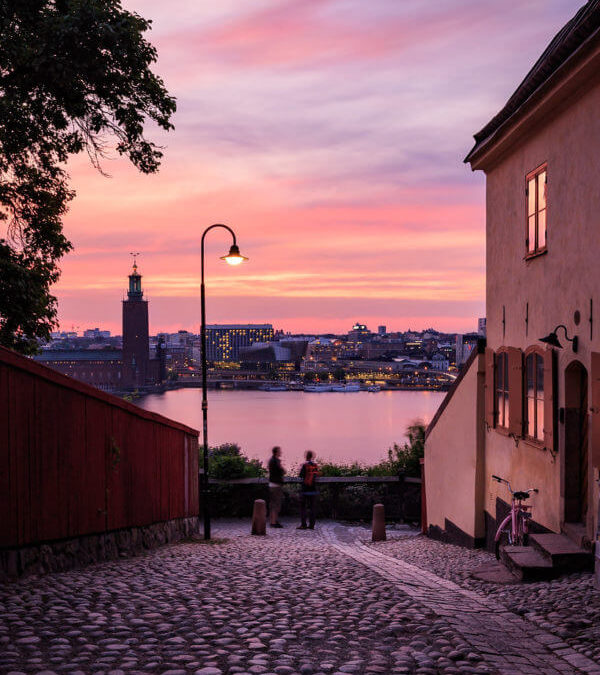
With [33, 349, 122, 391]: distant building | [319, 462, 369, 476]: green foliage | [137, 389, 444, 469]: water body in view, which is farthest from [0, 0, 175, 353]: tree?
[33, 349, 122, 391]: distant building

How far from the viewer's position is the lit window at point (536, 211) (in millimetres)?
10258

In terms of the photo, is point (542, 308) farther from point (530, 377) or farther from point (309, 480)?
point (309, 480)

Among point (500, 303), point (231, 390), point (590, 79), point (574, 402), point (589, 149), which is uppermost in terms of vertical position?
point (590, 79)

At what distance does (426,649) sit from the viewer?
493 centimetres

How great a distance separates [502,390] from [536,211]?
9.91 feet

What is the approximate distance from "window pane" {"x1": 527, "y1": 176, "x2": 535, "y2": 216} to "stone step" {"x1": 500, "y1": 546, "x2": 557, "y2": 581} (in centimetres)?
489

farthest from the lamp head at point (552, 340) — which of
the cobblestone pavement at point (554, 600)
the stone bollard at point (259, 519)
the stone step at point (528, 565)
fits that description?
the stone bollard at point (259, 519)

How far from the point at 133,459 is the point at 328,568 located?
3560 mm

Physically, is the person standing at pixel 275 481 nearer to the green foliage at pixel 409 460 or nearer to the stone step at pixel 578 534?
the green foliage at pixel 409 460

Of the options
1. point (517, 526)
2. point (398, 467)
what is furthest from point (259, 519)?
point (398, 467)

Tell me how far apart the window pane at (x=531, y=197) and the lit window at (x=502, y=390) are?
2335 mm

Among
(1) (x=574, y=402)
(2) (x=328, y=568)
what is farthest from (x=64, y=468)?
(1) (x=574, y=402)

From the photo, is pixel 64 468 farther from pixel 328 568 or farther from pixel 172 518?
pixel 172 518

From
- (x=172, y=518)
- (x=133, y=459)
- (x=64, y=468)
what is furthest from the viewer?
(x=172, y=518)
